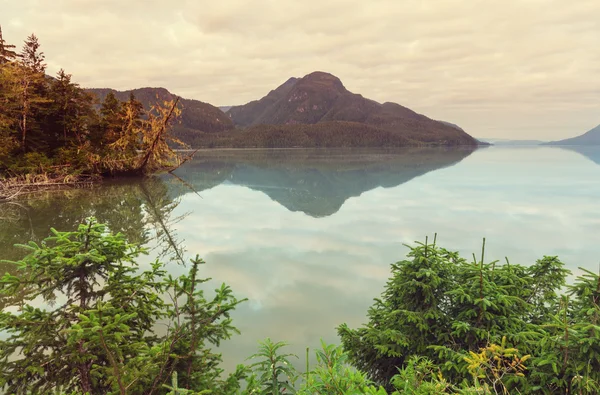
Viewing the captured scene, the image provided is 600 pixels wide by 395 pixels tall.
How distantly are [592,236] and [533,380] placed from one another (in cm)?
2086

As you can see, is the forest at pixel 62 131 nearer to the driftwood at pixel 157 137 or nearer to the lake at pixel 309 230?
the driftwood at pixel 157 137

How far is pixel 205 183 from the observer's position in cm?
4122

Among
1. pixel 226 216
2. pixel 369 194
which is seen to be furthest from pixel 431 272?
pixel 369 194

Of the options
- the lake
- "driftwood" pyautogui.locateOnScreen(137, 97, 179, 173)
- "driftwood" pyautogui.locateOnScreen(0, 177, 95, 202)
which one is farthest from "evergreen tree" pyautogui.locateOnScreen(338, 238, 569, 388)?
"driftwood" pyautogui.locateOnScreen(137, 97, 179, 173)

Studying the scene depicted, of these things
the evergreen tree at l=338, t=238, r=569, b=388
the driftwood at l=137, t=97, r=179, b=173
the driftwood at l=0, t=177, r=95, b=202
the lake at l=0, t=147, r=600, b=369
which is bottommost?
the lake at l=0, t=147, r=600, b=369

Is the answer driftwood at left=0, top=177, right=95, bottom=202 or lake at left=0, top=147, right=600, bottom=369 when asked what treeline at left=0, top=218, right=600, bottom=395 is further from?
driftwood at left=0, top=177, right=95, bottom=202

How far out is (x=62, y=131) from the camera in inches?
1340

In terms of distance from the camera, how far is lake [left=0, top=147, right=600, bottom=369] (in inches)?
387

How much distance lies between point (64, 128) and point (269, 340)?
129 feet

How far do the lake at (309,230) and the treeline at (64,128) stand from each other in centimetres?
425

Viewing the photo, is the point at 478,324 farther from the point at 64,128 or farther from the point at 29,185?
the point at 64,128

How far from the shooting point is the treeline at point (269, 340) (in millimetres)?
3250

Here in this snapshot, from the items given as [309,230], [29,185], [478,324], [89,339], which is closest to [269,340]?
[89,339]

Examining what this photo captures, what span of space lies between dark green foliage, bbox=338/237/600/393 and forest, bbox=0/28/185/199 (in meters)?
29.4
